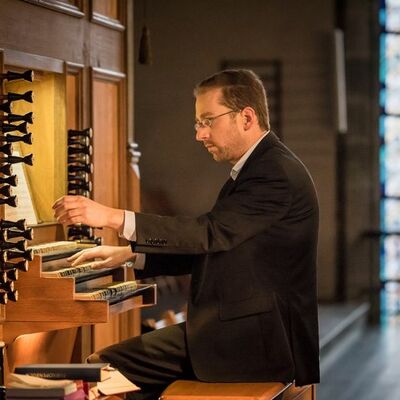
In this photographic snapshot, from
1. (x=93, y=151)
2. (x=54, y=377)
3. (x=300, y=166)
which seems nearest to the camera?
(x=54, y=377)

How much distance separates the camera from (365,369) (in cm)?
802

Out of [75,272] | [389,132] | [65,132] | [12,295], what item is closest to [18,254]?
[12,295]

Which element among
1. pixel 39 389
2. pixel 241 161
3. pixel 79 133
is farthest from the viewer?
pixel 79 133

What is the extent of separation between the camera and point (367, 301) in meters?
10.6

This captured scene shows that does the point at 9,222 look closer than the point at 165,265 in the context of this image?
Yes

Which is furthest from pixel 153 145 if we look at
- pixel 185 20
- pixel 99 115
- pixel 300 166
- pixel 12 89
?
pixel 300 166

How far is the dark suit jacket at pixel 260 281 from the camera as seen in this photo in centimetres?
377

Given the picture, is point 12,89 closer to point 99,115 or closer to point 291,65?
point 99,115

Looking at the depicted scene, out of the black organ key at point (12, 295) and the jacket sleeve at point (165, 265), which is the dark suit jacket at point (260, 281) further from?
the black organ key at point (12, 295)

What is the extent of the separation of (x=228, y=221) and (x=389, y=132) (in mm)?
7471

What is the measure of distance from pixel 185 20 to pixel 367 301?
3.21 metres

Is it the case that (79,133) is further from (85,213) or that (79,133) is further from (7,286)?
(85,213)

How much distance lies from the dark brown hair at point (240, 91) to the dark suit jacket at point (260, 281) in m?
0.13

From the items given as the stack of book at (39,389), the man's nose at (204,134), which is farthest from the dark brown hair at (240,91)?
the stack of book at (39,389)
